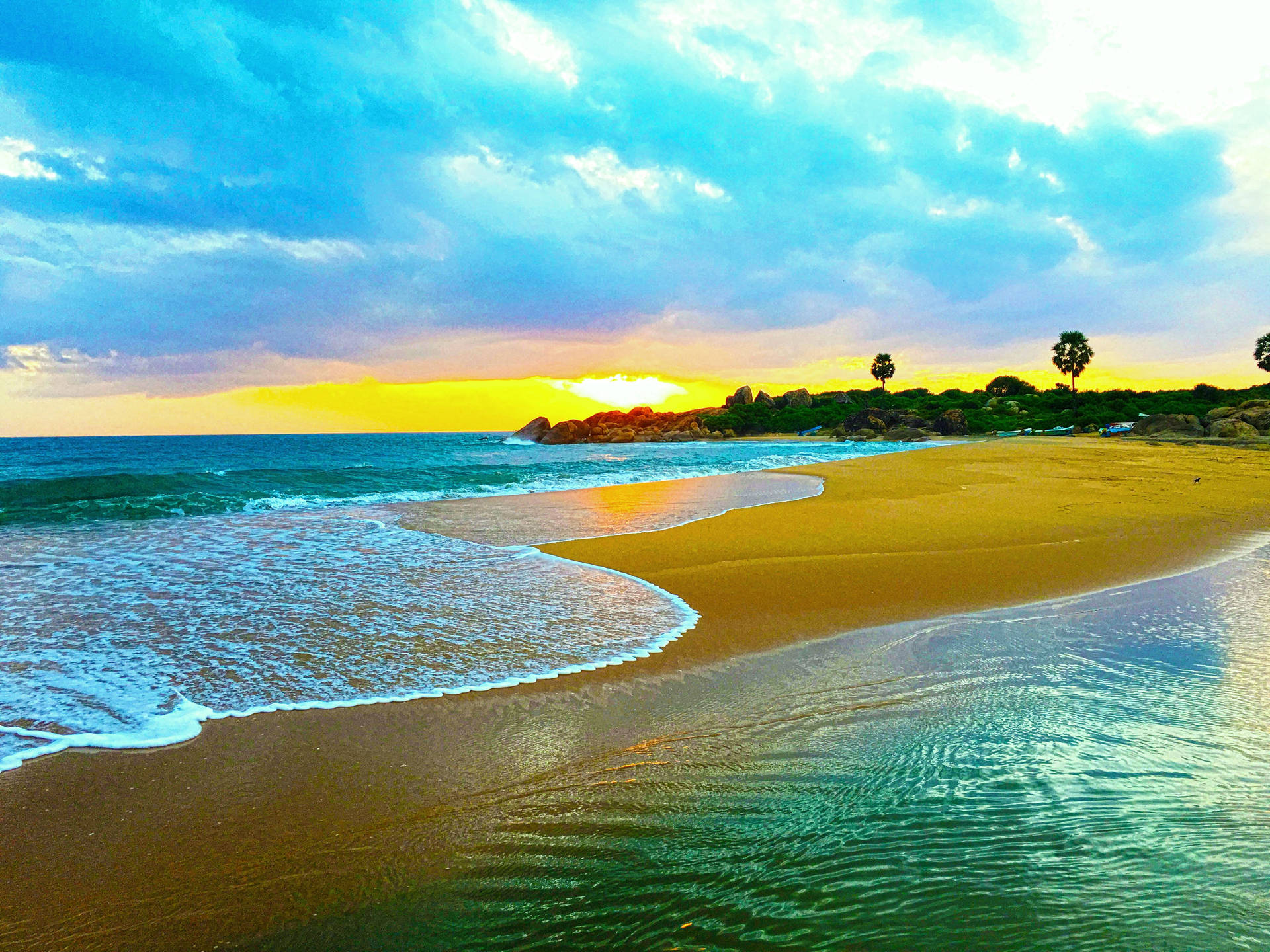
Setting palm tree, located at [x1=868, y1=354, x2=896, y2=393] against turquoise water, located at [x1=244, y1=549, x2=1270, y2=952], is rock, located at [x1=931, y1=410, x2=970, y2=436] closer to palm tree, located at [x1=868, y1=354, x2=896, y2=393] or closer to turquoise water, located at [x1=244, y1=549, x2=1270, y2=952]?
palm tree, located at [x1=868, y1=354, x2=896, y2=393]

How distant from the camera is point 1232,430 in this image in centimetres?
4391

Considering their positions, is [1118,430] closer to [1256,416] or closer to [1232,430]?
[1256,416]

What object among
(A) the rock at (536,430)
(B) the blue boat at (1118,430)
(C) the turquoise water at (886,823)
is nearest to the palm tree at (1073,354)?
(B) the blue boat at (1118,430)

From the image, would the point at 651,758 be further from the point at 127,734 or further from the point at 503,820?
the point at 127,734

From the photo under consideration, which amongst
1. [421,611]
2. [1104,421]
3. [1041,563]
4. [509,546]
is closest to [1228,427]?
[1104,421]

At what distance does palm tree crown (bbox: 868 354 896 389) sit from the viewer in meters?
132

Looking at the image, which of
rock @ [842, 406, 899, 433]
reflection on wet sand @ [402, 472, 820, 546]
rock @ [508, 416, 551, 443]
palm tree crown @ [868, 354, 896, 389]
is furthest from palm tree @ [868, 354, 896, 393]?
reflection on wet sand @ [402, 472, 820, 546]

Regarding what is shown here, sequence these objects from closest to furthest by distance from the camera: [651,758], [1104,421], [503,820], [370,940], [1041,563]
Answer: [370,940], [503,820], [651,758], [1041,563], [1104,421]

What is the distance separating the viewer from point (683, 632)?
6.52m

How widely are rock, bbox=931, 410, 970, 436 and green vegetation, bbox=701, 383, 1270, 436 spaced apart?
1496 millimetres

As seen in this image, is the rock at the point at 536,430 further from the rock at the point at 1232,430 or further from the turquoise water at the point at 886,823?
the turquoise water at the point at 886,823

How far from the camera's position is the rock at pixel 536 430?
337 feet

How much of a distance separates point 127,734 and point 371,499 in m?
17.6

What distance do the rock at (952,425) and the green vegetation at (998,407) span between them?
1496mm
